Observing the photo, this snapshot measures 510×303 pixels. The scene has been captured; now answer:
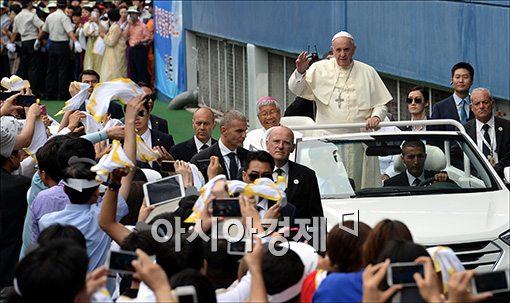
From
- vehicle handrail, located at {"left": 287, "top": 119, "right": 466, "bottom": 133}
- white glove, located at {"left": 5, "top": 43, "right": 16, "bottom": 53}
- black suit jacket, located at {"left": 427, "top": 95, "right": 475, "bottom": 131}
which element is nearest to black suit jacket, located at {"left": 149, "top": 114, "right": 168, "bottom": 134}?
vehicle handrail, located at {"left": 287, "top": 119, "right": 466, "bottom": 133}

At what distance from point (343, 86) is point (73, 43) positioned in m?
16.8

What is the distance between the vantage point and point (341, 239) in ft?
20.6

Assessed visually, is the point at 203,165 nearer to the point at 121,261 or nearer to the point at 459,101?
the point at 121,261

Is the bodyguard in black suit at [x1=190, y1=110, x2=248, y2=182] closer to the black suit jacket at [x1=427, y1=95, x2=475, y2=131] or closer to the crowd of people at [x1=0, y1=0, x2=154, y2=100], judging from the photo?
the black suit jacket at [x1=427, y1=95, x2=475, y2=131]

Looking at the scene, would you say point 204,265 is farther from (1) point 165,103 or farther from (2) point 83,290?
(1) point 165,103

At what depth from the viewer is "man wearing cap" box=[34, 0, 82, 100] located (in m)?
28.5

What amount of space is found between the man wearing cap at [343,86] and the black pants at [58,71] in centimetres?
1644

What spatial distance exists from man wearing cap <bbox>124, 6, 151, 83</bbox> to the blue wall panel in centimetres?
621

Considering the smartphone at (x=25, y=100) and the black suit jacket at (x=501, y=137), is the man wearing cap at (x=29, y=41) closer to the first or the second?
the black suit jacket at (x=501, y=137)

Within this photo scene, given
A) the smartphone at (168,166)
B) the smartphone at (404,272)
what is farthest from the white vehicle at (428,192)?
the smartphone at (404,272)

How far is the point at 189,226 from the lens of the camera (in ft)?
24.2

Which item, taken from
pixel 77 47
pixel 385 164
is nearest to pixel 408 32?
pixel 385 164

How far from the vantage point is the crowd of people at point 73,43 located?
92.7 ft

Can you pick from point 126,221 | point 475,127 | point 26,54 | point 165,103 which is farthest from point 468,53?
point 26,54
